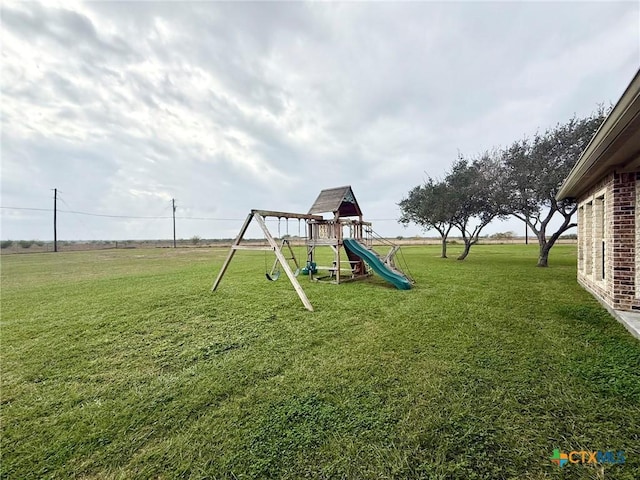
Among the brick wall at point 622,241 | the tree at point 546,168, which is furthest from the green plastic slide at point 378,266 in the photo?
the tree at point 546,168

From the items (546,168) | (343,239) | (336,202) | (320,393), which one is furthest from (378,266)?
(546,168)

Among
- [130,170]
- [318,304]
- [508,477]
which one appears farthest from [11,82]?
[130,170]

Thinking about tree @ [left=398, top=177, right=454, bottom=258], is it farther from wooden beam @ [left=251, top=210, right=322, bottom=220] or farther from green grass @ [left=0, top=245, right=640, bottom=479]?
green grass @ [left=0, top=245, right=640, bottom=479]

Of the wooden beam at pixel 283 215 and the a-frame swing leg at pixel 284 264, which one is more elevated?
the wooden beam at pixel 283 215

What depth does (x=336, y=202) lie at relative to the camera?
896 centimetres

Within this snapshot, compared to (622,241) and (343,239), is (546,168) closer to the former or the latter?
(622,241)

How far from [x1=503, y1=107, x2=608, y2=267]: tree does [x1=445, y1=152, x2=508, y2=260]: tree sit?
0.62 metres

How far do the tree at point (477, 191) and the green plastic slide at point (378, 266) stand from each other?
9.56m

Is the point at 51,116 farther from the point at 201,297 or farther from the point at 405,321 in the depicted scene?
the point at 405,321

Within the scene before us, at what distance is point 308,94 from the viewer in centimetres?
1248

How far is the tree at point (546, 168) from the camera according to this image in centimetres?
1119

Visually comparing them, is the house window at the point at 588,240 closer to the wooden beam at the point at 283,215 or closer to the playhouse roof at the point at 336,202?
the playhouse roof at the point at 336,202

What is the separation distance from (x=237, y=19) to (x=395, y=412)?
10.9 meters

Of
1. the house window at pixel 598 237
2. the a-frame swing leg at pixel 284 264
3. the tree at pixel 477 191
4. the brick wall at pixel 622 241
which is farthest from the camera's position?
the tree at pixel 477 191
